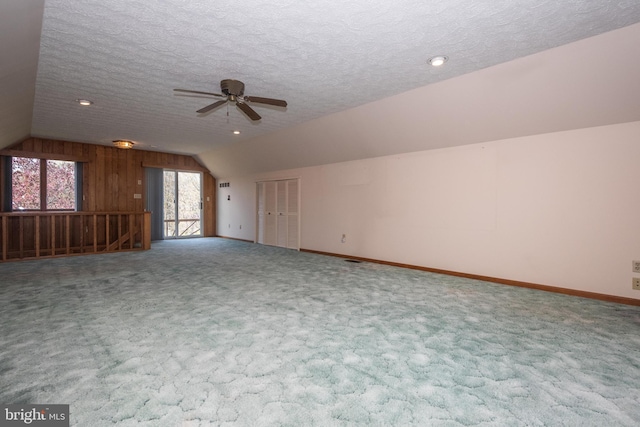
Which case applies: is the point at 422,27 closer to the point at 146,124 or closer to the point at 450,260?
the point at 450,260

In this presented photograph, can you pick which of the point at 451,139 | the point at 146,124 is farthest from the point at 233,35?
the point at 146,124

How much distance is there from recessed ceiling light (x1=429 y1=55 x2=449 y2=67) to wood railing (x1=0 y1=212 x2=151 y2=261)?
22.6 feet

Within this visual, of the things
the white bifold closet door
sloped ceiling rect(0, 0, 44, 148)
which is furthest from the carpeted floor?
the white bifold closet door

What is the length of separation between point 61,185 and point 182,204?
300 centimetres

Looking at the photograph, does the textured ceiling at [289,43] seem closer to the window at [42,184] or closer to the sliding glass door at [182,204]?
the window at [42,184]

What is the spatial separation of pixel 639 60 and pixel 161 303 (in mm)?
5257

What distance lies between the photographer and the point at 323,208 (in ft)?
22.7

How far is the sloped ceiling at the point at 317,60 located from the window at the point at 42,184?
1.78m

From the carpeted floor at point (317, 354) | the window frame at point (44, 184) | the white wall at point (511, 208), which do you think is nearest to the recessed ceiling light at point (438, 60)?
the white wall at point (511, 208)

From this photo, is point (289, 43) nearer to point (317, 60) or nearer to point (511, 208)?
point (317, 60)

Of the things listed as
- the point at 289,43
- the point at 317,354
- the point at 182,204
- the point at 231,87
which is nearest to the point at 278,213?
the point at 182,204

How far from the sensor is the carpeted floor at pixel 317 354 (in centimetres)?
161

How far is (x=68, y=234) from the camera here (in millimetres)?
6352

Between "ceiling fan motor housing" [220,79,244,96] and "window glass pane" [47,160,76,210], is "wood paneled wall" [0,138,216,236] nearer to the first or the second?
"window glass pane" [47,160,76,210]
